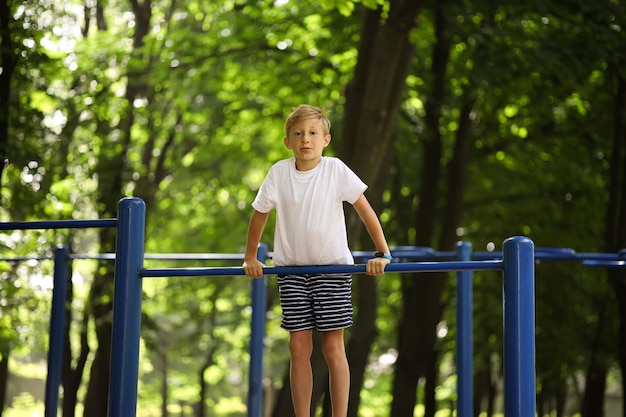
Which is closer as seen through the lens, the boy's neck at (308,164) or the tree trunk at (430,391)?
the boy's neck at (308,164)

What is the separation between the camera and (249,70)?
12023 mm

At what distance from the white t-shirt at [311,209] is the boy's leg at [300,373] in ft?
1.07

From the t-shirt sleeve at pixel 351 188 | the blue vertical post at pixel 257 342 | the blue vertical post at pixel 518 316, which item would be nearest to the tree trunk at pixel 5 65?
the blue vertical post at pixel 257 342

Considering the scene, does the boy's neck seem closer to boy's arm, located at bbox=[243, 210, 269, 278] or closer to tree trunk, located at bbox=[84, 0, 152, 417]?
boy's arm, located at bbox=[243, 210, 269, 278]

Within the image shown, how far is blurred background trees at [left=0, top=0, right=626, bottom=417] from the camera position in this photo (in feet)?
27.9

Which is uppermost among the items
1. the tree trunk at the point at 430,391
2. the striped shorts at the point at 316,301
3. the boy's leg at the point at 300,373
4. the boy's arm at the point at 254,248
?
the boy's arm at the point at 254,248

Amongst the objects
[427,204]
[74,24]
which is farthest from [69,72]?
A: [427,204]

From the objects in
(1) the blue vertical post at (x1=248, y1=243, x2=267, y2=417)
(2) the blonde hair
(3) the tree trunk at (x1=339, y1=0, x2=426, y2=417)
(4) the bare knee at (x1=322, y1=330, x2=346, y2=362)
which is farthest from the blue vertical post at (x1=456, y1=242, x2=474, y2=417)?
(2) the blonde hair

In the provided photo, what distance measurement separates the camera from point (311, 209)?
392cm

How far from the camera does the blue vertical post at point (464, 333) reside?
6355 mm

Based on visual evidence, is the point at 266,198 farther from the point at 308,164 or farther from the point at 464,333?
the point at 464,333

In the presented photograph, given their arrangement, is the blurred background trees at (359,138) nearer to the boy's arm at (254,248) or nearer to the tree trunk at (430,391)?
the tree trunk at (430,391)

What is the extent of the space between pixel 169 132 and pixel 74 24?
251cm

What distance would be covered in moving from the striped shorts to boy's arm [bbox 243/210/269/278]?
0.66 feet
